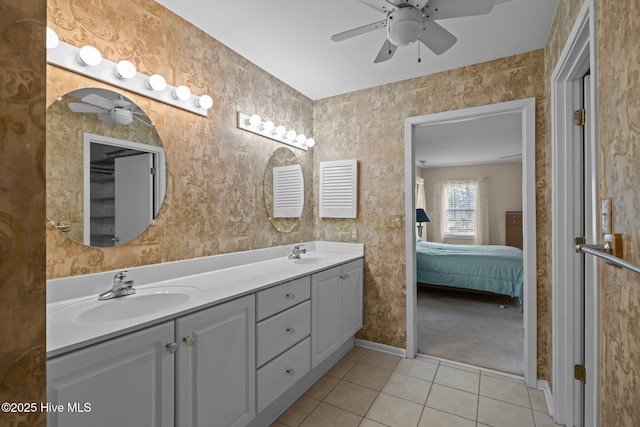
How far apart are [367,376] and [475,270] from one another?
2.47 meters

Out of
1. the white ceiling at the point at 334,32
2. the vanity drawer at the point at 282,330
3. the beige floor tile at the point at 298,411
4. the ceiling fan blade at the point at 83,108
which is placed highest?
the white ceiling at the point at 334,32

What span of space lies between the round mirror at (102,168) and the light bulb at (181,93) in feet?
0.74

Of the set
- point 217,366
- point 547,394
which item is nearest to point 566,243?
point 547,394

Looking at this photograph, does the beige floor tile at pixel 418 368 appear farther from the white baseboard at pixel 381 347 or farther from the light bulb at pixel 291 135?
the light bulb at pixel 291 135

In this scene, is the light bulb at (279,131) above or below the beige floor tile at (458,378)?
above

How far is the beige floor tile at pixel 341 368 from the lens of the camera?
2.39 metres

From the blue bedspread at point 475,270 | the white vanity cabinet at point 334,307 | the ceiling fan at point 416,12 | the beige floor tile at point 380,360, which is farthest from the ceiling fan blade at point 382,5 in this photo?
the blue bedspread at point 475,270

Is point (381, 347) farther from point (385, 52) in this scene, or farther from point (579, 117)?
point (385, 52)

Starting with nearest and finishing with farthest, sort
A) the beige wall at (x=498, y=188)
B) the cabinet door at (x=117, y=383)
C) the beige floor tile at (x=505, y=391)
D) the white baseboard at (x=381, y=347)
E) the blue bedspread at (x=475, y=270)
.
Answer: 1. the cabinet door at (x=117, y=383)
2. the beige floor tile at (x=505, y=391)
3. the white baseboard at (x=381, y=347)
4. the blue bedspread at (x=475, y=270)
5. the beige wall at (x=498, y=188)

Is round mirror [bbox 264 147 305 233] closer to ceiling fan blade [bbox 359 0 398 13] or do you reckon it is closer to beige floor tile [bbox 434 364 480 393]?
ceiling fan blade [bbox 359 0 398 13]

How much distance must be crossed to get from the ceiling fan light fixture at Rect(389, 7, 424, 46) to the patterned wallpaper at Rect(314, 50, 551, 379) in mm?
1202

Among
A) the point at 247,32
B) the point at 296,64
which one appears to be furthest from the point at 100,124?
the point at 296,64

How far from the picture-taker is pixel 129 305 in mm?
1437

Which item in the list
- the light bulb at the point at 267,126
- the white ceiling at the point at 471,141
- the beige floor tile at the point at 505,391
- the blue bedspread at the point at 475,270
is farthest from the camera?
the white ceiling at the point at 471,141
